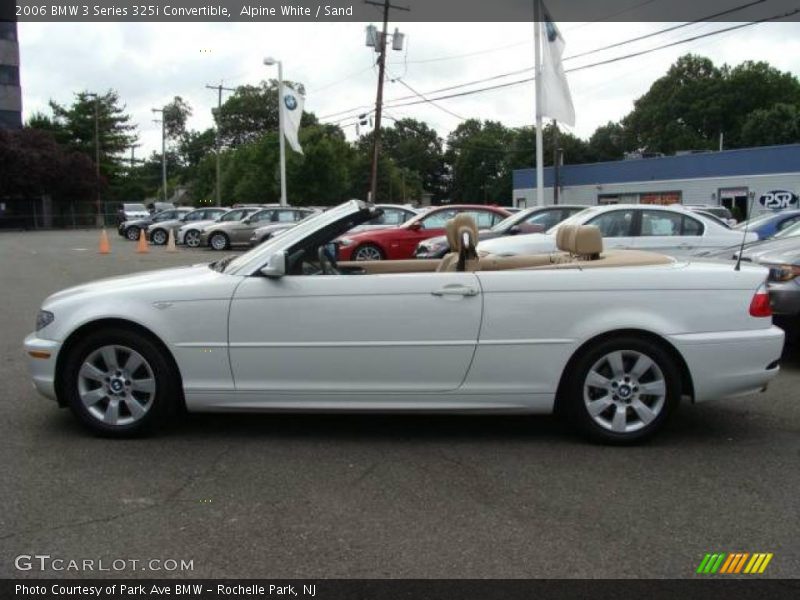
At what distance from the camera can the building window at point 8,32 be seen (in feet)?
202

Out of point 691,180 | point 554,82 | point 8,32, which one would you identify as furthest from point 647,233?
point 8,32

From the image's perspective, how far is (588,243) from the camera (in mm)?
5535

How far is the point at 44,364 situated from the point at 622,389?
3.66 m

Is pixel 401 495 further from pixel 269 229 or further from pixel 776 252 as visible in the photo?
pixel 269 229

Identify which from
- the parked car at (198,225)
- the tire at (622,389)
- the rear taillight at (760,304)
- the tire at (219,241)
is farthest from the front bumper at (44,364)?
the parked car at (198,225)

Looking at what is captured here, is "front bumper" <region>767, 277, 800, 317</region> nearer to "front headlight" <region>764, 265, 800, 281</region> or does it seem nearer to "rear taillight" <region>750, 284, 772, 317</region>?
"front headlight" <region>764, 265, 800, 281</region>

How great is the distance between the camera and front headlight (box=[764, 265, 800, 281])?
7074 mm

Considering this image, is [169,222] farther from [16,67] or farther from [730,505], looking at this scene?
[16,67]

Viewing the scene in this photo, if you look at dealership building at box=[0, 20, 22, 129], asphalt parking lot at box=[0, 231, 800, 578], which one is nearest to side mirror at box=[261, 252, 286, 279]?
asphalt parking lot at box=[0, 231, 800, 578]

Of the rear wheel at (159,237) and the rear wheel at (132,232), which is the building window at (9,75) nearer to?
the rear wheel at (132,232)

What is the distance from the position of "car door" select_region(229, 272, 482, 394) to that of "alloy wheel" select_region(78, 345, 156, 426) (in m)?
0.62

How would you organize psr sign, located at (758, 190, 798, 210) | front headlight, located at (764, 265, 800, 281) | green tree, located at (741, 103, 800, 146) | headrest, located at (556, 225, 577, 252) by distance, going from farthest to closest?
green tree, located at (741, 103, 800, 146) → psr sign, located at (758, 190, 798, 210) → front headlight, located at (764, 265, 800, 281) → headrest, located at (556, 225, 577, 252)
